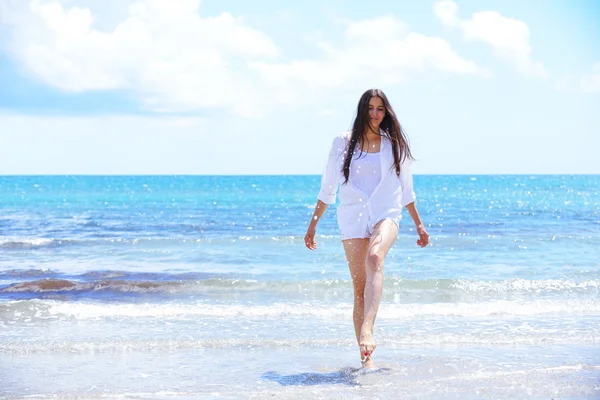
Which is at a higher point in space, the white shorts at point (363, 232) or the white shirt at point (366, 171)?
the white shirt at point (366, 171)

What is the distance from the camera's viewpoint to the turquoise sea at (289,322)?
17.4 feet

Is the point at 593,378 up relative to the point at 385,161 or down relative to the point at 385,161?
down

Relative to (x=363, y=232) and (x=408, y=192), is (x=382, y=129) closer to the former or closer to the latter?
(x=408, y=192)

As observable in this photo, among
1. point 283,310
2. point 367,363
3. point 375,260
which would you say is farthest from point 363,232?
point 283,310

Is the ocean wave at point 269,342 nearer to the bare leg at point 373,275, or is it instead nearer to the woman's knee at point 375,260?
the bare leg at point 373,275

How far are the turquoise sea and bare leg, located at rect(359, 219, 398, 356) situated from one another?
397mm

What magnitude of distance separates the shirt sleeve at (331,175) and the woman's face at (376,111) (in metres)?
0.27

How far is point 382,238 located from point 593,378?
2.06 metres

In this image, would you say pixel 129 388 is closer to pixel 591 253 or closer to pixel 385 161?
pixel 385 161

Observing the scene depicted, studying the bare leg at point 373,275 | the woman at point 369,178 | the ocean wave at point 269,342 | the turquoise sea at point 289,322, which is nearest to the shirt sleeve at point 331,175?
the woman at point 369,178

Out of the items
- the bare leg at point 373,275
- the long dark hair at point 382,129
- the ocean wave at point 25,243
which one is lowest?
the ocean wave at point 25,243

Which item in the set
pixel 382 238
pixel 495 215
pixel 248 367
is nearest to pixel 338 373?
pixel 248 367

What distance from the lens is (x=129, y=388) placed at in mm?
5184

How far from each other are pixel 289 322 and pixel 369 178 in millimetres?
3138
